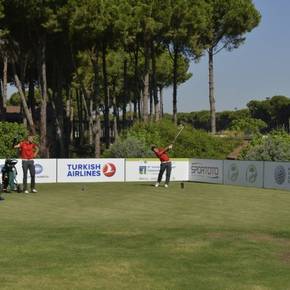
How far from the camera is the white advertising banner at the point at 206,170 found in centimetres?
3092

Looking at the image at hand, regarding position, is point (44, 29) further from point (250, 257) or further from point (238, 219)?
point (250, 257)

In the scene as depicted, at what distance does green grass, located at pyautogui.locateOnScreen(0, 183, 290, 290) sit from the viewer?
8234 mm

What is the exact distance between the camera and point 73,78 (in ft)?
179

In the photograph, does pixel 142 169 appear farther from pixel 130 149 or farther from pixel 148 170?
pixel 130 149

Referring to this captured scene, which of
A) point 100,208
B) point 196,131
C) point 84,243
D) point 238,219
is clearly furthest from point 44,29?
point 84,243

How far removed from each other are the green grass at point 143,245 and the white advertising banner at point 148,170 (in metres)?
11.6

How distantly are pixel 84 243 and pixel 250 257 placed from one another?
9.68 ft

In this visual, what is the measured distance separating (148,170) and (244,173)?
5150 millimetres

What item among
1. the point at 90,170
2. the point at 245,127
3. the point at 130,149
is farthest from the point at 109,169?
the point at 245,127

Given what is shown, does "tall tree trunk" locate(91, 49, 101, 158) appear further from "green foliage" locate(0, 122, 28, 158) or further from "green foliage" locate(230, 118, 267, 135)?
"green foliage" locate(230, 118, 267, 135)

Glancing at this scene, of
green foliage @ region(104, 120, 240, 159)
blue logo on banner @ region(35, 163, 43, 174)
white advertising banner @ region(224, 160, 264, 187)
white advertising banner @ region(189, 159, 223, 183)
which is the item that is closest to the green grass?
white advertising banner @ region(224, 160, 264, 187)

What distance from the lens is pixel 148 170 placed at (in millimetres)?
31906

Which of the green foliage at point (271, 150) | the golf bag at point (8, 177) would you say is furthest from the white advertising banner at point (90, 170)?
the green foliage at point (271, 150)

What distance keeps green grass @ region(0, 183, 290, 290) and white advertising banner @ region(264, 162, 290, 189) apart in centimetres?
729
